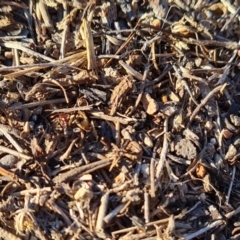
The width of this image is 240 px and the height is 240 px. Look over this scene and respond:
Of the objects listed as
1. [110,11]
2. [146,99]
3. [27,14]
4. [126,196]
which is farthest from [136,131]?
[27,14]

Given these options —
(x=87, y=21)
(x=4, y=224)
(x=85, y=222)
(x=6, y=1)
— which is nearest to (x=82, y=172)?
(x=85, y=222)

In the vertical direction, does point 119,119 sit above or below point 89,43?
below

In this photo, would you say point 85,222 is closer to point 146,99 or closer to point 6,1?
point 146,99

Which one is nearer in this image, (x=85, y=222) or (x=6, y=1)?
(x=85, y=222)

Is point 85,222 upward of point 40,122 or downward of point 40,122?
downward

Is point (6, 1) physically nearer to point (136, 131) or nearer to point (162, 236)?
point (136, 131)

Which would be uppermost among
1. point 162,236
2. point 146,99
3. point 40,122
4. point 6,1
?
point 6,1
